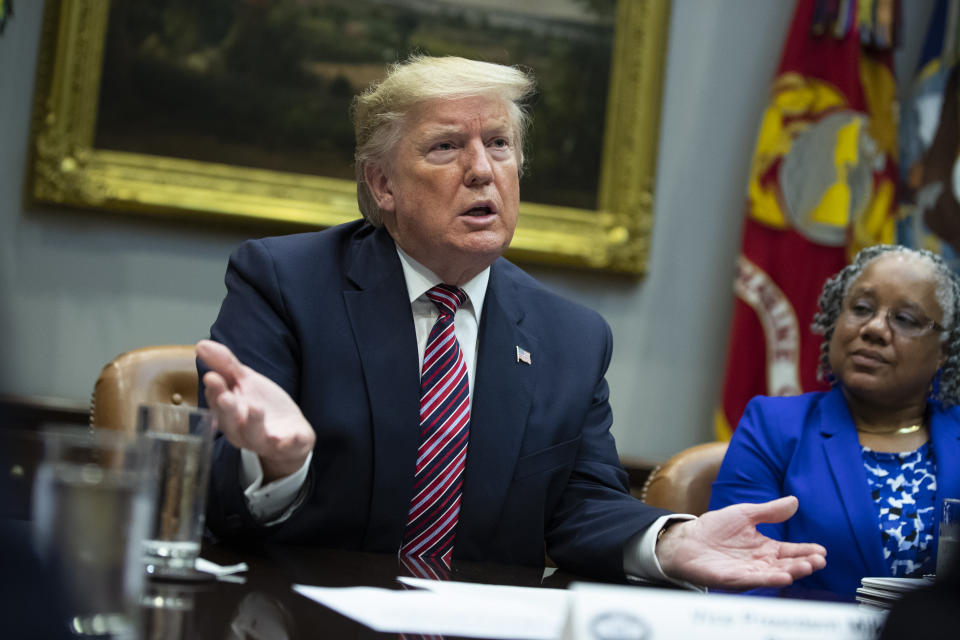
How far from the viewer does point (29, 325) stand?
3982 mm

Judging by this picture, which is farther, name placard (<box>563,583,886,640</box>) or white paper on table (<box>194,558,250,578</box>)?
white paper on table (<box>194,558,250,578</box>)

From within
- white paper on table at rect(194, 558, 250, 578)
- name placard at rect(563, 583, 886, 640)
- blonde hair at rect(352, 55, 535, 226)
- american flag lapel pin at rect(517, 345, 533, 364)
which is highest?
blonde hair at rect(352, 55, 535, 226)

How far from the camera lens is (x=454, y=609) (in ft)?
4.03

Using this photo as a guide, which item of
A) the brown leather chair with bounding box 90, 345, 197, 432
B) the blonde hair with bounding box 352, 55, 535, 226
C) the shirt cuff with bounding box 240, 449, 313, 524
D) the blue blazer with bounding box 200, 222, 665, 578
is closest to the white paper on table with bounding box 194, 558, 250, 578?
the shirt cuff with bounding box 240, 449, 313, 524

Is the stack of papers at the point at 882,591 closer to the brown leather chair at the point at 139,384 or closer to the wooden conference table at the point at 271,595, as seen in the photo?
the wooden conference table at the point at 271,595

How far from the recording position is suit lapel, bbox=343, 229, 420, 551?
6.45 feet

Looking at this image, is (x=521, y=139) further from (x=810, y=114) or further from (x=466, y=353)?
(x=810, y=114)

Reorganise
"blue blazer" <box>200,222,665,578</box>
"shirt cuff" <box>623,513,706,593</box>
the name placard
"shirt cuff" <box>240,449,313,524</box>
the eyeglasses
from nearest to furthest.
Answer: the name placard, "shirt cuff" <box>240,449,313,524</box>, "shirt cuff" <box>623,513,706,593</box>, "blue blazer" <box>200,222,665,578</box>, the eyeglasses

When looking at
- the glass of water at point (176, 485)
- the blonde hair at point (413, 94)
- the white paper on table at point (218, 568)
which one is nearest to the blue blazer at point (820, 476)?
the blonde hair at point (413, 94)

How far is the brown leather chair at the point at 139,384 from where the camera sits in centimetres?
242

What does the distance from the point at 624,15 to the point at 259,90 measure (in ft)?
5.24

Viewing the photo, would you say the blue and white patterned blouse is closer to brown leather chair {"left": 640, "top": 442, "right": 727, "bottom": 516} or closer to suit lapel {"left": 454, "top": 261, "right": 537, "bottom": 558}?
brown leather chair {"left": 640, "top": 442, "right": 727, "bottom": 516}

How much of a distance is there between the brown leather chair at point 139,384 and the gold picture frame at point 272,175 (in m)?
1.57

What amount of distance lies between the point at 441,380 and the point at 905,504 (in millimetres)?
1396
